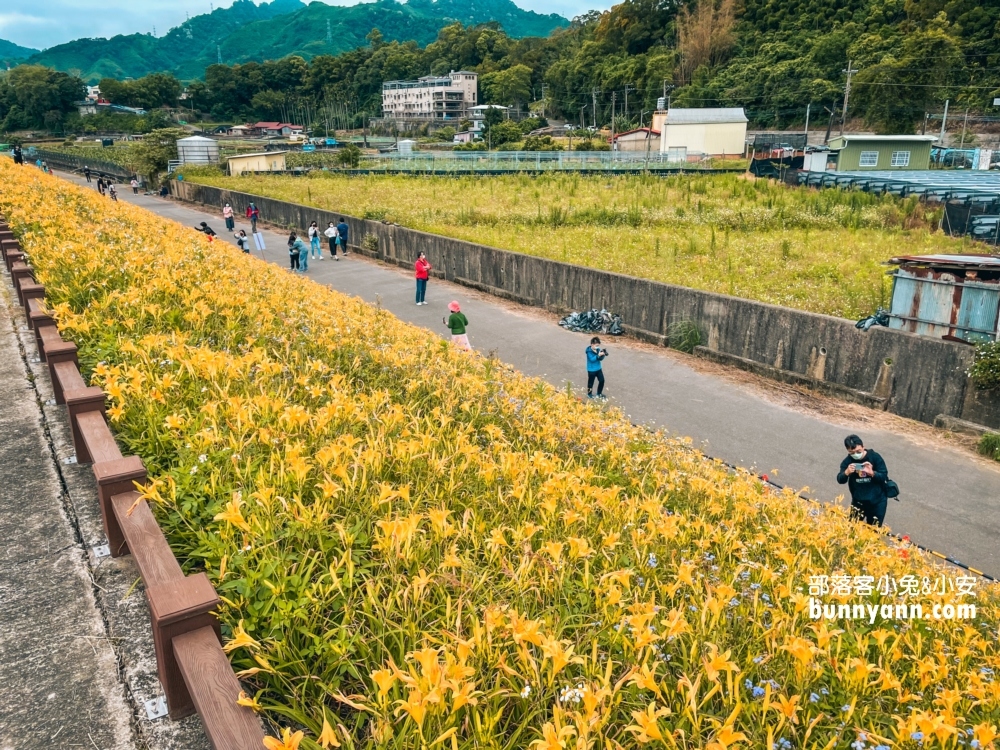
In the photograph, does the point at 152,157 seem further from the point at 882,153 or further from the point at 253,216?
the point at 882,153

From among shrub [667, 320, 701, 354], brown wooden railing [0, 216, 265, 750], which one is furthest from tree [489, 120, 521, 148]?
brown wooden railing [0, 216, 265, 750]

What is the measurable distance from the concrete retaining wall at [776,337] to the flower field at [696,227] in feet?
4.58

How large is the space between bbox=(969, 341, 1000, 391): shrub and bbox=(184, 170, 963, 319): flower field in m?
3.75

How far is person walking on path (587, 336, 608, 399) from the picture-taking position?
1111cm

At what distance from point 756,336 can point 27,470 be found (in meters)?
11.5

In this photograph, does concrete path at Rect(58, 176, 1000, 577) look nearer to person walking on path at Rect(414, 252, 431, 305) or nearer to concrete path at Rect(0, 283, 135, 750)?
person walking on path at Rect(414, 252, 431, 305)

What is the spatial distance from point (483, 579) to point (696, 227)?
73.7ft

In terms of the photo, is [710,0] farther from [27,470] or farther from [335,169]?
[27,470]

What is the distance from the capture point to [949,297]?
36.5ft

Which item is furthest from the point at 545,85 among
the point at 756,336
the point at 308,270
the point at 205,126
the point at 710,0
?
the point at 756,336

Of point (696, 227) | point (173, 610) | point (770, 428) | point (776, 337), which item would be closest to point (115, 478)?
point (173, 610)

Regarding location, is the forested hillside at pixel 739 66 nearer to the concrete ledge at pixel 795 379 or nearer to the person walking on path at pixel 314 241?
the person walking on path at pixel 314 241

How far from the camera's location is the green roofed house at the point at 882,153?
1679 inches

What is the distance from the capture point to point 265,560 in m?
2.70
